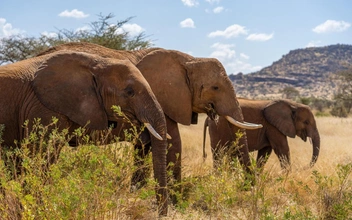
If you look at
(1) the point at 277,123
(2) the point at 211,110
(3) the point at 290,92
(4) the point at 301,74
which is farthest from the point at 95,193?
(4) the point at 301,74

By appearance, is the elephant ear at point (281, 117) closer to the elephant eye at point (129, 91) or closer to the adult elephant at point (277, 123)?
the adult elephant at point (277, 123)

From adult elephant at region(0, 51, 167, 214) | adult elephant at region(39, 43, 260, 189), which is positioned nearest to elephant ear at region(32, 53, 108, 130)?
adult elephant at region(0, 51, 167, 214)

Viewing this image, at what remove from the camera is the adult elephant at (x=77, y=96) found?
5.14 metres

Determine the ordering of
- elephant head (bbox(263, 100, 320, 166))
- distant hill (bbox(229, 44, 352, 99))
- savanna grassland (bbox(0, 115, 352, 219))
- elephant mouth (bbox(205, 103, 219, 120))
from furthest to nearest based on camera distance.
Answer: distant hill (bbox(229, 44, 352, 99))
elephant head (bbox(263, 100, 320, 166))
elephant mouth (bbox(205, 103, 219, 120))
savanna grassland (bbox(0, 115, 352, 219))

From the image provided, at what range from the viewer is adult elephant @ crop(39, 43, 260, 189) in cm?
663

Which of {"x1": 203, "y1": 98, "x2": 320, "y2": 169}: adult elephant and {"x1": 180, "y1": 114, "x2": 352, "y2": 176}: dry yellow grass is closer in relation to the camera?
{"x1": 180, "y1": 114, "x2": 352, "y2": 176}: dry yellow grass

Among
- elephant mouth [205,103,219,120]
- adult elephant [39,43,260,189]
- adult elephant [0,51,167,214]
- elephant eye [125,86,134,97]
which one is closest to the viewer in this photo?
adult elephant [0,51,167,214]

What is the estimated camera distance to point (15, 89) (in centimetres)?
515

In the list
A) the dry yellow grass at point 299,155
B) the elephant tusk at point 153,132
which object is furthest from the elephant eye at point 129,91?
the dry yellow grass at point 299,155

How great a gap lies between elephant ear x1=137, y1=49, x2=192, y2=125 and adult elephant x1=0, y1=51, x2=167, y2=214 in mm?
1189

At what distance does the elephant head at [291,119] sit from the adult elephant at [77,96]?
5864mm

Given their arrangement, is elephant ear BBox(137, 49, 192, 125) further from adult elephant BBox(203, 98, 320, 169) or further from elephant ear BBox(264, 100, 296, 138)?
elephant ear BBox(264, 100, 296, 138)

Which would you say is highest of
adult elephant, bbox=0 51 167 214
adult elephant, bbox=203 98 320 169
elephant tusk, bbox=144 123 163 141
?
adult elephant, bbox=0 51 167 214

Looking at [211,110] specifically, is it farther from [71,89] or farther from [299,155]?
[299,155]
